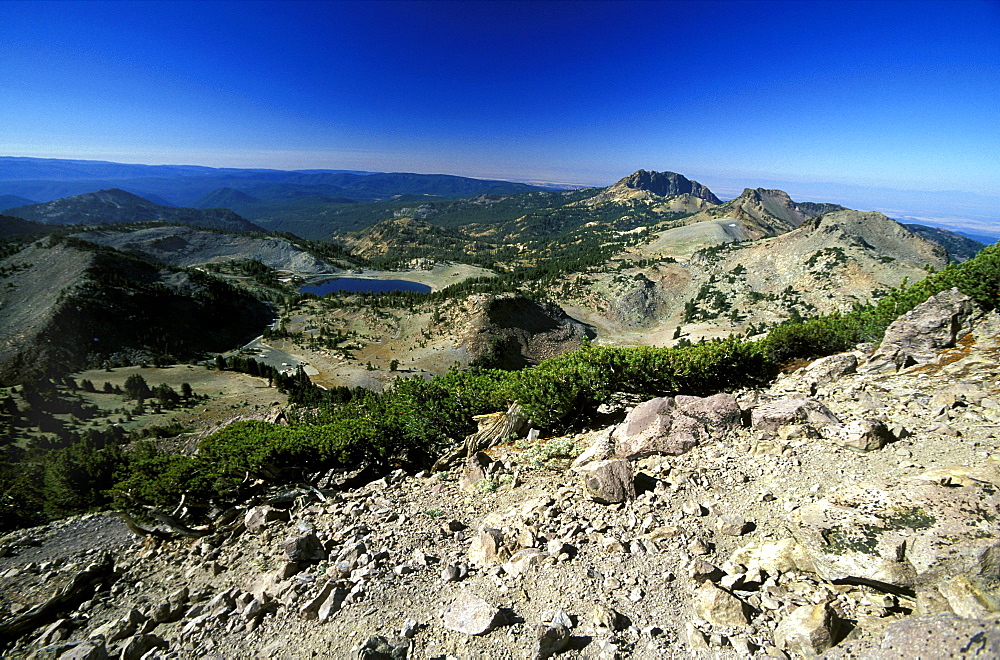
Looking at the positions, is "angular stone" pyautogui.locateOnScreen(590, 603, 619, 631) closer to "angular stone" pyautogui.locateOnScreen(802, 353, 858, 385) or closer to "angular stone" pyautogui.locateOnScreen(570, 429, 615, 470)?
"angular stone" pyautogui.locateOnScreen(570, 429, 615, 470)

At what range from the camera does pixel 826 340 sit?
546 inches

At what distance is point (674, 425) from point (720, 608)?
462cm

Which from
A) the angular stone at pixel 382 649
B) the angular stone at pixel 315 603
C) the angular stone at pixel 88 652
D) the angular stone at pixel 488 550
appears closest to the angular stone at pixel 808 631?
the angular stone at pixel 488 550

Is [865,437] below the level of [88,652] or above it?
above

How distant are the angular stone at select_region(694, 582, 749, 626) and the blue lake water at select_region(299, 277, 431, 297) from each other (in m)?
95.0

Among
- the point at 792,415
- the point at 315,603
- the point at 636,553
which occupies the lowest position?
the point at 315,603

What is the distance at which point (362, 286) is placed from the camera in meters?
102

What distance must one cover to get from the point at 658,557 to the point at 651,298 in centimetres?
6086

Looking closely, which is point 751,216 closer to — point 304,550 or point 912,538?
point 912,538

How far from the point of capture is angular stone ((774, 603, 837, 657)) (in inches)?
163

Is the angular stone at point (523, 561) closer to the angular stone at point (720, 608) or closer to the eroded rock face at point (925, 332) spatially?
the angular stone at point (720, 608)

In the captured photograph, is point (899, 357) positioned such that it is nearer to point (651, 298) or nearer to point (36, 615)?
point (36, 615)

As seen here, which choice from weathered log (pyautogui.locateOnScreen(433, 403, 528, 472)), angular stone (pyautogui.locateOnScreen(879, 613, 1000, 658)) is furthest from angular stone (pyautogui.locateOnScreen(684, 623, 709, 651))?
weathered log (pyautogui.locateOnScreen(433, 403, 528, 472))

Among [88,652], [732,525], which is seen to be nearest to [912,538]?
[732,525]
